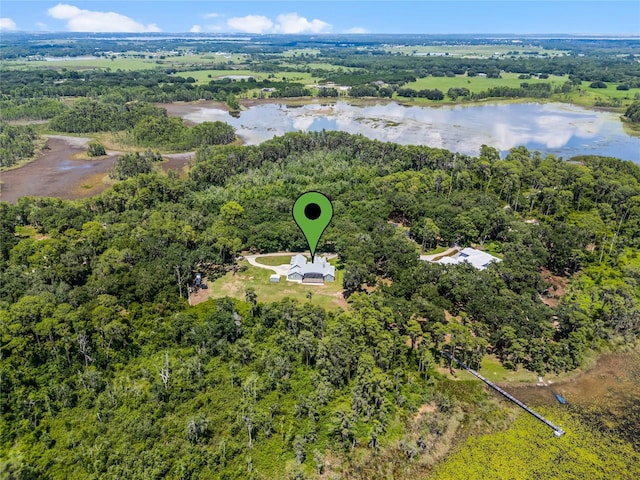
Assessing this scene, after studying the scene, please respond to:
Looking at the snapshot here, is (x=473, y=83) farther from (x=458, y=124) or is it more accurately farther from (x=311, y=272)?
(x=311, y=272)

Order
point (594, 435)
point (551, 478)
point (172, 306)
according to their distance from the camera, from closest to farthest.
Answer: point (551, 478) < point (594, 435) < point (172, 306)

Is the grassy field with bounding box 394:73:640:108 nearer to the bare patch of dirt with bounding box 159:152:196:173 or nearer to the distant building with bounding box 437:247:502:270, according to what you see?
the bare patch of dirt with bounding box 159:152:196:173

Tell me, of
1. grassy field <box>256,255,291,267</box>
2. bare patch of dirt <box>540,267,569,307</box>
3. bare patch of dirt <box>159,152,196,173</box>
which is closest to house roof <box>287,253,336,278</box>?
grassy field <box>256,255,291,267</box>

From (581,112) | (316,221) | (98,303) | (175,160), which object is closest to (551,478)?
(316,221)

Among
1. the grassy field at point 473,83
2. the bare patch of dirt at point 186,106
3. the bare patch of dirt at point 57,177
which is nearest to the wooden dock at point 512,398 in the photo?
the bare patch of dirt at point 57,177

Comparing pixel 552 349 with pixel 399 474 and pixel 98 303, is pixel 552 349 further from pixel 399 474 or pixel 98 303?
pixel 98 303

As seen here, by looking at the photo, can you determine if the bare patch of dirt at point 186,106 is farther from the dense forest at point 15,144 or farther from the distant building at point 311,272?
the distant building at point 311,272

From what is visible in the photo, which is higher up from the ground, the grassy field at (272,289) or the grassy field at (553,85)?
the grassy field at (553,85)
